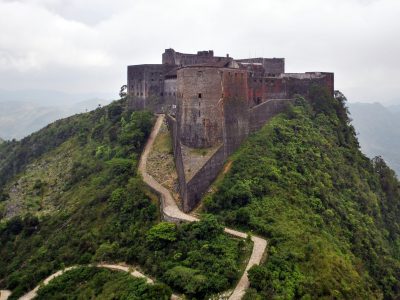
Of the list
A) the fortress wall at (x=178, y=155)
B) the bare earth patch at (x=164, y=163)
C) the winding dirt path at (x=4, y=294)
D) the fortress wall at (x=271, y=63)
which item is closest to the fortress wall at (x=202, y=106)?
the fortress wall at (x=178, y=155)

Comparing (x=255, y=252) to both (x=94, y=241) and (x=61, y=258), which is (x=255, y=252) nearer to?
(x=94, y=241)

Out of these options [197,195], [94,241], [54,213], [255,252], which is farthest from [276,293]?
[54,213]

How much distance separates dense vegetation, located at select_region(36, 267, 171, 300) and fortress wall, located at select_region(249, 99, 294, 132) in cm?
2157

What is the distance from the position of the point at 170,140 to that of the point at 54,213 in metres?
14.8

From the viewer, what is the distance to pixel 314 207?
41.0 meters

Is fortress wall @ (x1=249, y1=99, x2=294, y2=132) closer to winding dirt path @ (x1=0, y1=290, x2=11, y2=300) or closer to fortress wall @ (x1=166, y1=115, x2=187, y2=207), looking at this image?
fortress wall @ (x1=166, y1=115, x2=187, y2=207)

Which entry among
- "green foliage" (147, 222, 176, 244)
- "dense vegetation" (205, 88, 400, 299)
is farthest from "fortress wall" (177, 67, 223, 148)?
"green foliage" (147, 222, 176, 244)

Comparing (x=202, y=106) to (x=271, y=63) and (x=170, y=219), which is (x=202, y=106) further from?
(x=271, y=63)

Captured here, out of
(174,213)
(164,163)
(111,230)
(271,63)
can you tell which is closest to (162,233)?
(174,213)

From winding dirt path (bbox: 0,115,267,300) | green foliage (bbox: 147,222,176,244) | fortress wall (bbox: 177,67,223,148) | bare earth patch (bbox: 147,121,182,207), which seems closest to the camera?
winding dirt path (bbox: 0,115,267,300)

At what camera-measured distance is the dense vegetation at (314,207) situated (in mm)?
31078

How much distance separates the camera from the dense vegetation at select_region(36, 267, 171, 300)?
29506mm

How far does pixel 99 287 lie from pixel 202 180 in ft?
42.5

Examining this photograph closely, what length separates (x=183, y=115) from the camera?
147 ft
